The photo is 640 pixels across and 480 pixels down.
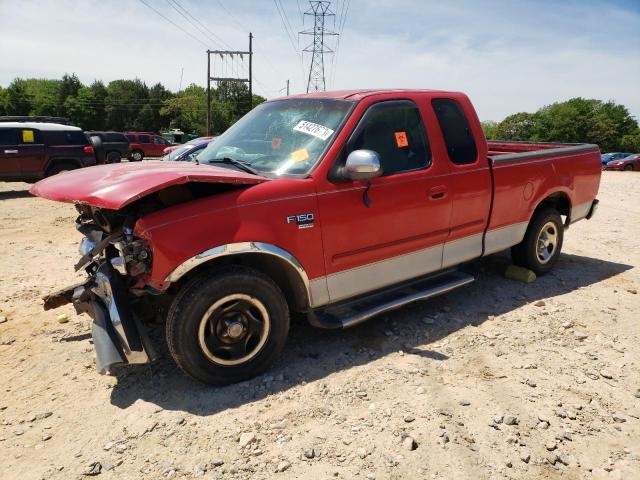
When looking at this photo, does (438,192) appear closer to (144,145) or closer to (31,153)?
(31,153)

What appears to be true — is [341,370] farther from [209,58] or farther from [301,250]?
[209,58]

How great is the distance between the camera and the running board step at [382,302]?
3494 millimetres

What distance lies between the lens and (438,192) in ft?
13.2

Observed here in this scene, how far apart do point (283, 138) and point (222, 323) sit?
1544mm

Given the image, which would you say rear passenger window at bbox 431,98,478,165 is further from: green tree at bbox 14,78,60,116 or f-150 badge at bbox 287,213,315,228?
green tree at bbox 14,78,60,116

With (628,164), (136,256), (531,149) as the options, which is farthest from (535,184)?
(628,164)

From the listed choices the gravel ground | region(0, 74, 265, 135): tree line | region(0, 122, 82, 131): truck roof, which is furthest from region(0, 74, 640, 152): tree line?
the gravel ground

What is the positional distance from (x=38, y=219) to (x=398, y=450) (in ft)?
30.0

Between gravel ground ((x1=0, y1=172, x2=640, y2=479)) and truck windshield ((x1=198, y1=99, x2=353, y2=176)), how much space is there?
4.94ft

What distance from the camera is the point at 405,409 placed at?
304cm

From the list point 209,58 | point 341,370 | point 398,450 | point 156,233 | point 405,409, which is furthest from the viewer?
point 209,58

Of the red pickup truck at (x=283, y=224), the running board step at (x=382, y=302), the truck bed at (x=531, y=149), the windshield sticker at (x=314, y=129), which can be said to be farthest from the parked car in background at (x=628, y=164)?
the windshield sticker at (x=314, y=129)

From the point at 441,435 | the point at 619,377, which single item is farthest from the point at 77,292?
the point at 619,377

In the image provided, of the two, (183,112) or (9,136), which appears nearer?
(9,136)
